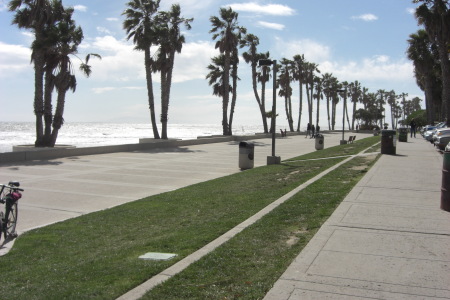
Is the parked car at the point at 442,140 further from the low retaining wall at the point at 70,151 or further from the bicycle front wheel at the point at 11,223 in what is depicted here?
the bicycle front wheel at the point at 11,223

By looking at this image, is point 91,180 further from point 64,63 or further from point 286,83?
point 286,83

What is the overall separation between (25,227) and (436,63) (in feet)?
141

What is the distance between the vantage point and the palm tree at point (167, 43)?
36.0 metres

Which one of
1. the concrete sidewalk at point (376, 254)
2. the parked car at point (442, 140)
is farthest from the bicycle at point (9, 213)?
the parked car at point (442, 140)

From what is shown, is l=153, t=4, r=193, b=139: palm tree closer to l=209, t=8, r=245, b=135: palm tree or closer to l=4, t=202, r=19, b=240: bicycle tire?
l=209, t=8, r=245, b=135: palm tree

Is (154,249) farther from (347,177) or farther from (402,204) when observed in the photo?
(347,177)

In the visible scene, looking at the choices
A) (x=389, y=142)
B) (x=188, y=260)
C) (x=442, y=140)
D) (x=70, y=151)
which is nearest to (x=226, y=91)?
(x=70, y=151)

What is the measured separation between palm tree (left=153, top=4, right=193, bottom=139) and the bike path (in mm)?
15121

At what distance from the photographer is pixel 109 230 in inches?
302

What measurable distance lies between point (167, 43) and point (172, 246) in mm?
31782

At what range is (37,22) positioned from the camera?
25.1 meters

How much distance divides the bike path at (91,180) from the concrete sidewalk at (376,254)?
17.8 ft

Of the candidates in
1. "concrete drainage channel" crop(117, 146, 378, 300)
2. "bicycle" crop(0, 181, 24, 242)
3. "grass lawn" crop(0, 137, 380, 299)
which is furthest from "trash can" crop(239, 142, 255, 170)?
"bicycle" crop(0, 181, 24, 242)

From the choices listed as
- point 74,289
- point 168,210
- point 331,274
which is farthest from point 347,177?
point 74,289
